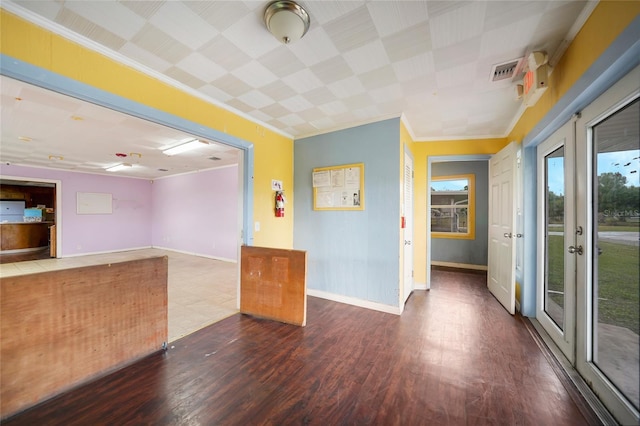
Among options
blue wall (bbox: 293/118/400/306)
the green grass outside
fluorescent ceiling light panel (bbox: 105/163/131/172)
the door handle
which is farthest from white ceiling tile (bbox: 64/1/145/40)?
fluorescent ceiling light panel (bbox: 105/163/131/172)

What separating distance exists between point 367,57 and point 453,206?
500 centimetres

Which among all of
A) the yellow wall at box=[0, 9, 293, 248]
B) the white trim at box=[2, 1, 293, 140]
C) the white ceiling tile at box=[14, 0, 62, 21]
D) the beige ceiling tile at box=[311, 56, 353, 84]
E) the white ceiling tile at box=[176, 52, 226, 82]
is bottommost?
the yellow wall at box=[0, 9, 293, 248]

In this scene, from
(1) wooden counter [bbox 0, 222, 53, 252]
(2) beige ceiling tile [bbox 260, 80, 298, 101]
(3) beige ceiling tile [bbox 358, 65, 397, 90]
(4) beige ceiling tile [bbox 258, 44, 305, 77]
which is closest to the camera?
(4) beige ceiling tile [bbox 258, 44, 305, 77]

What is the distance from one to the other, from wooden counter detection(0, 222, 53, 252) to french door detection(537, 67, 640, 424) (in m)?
13.2

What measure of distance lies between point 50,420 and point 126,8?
262 centimetres

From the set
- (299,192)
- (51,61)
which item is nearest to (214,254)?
(299,192)

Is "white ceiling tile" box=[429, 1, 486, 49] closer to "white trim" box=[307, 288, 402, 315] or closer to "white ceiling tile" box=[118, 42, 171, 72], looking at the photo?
"white ceiling tile" box=[118, 42, 171, 72]

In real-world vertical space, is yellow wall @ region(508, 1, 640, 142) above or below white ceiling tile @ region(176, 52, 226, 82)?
below

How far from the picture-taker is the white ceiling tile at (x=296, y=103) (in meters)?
2.68

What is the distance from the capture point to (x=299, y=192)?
384 cm

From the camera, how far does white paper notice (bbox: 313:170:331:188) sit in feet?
11.6

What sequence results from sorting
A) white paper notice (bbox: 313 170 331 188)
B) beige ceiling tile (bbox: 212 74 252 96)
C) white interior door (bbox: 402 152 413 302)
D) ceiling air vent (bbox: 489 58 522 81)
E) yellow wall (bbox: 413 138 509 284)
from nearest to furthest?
ceiling air vent (bbox: 489 58 522 81) < beige ceiling tile (bbox: 212 74 252 96) < white interior door (bbox: 402 152 413 302) < white paper notice (bbox: 313 170 331 188) < yellow wall (bbox: 413 138 509 284)

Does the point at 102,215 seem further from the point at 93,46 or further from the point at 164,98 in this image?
the point at 93,46

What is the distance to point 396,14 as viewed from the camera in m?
1.55
